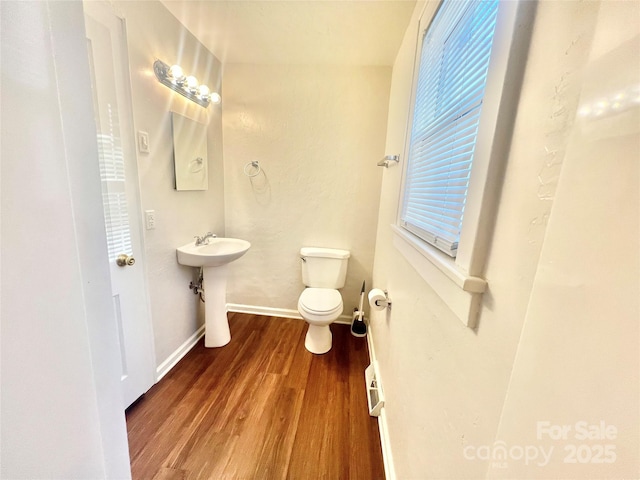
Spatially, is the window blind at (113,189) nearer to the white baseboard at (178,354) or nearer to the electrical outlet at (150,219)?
the electrical outlet at (150,219)

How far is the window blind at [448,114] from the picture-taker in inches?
26.8

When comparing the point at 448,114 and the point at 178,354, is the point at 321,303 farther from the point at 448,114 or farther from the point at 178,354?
the point at 448,114

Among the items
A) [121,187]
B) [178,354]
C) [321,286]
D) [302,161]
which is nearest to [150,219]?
[121,187]

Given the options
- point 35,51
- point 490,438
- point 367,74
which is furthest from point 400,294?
point 367,74

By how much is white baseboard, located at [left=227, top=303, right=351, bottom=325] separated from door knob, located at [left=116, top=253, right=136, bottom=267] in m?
1.36

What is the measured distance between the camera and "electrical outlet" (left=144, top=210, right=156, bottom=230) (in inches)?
55.7

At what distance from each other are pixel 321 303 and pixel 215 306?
86 centimetres

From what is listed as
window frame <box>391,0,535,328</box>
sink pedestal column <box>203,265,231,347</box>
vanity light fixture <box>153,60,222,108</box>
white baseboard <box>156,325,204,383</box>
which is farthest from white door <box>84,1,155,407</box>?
window frame <box>391,0,535,328</box>

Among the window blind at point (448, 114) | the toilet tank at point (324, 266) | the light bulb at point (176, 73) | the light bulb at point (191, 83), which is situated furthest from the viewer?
the toilet tank at point (324, 266)

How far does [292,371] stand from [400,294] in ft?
3.55

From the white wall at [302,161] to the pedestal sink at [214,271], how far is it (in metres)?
0.44

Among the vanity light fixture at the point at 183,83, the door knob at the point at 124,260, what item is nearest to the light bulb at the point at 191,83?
the vanity light fixture at the point at 183,83

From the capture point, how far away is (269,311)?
2.49 metres

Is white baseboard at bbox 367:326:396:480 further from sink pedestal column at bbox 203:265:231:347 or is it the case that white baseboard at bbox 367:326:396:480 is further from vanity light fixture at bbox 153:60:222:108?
vanity light fixture at bbox 153:60:222:108
